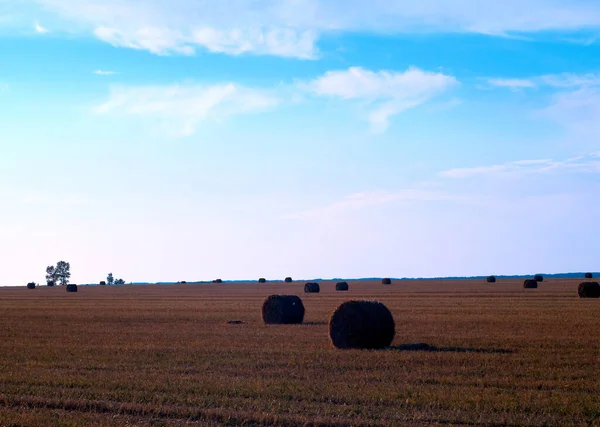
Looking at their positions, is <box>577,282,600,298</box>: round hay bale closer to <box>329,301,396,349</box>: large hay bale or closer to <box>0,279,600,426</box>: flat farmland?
<box>0,279,600,426</box>: flat farmland

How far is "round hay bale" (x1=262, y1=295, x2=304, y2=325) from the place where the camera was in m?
28.7

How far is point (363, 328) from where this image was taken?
20.1 meters

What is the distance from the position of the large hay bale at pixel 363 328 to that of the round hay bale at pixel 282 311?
27.5 ft

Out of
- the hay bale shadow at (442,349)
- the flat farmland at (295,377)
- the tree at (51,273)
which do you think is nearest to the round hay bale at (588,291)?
the flat farmland at (295,377)

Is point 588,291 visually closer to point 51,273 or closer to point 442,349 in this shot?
point 442,349

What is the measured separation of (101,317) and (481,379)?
21.6m

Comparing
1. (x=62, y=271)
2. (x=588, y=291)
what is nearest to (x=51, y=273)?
(x=62, y=271)

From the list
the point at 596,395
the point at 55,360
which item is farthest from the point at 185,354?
the point at 596,395

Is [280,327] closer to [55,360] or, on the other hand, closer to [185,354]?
[185,354]

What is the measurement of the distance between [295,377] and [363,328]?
5.90 metres

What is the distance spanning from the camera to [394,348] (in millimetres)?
19438

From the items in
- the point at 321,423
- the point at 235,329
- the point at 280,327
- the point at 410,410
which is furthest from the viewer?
the point at 280,327

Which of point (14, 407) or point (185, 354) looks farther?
point (185, 354)

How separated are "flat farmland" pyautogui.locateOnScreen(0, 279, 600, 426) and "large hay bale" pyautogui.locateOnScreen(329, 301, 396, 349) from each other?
23.2 inches
